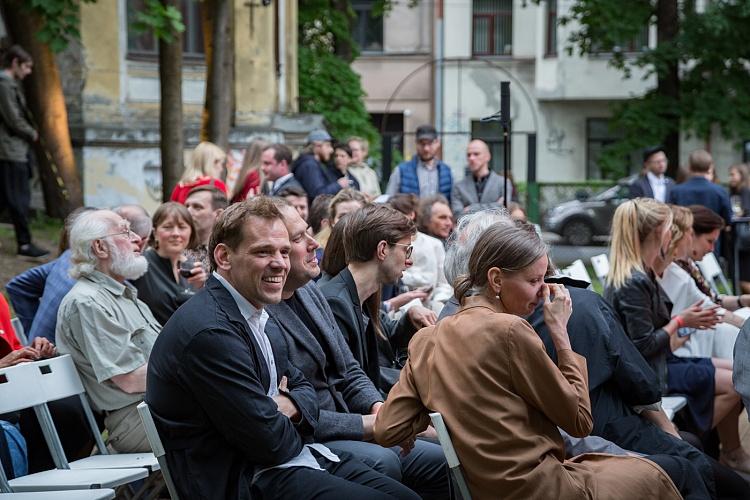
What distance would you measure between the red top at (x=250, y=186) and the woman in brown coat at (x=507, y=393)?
5841 millimetres

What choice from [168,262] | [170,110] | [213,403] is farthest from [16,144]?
[213,403]

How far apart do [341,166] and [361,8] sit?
29.1 m

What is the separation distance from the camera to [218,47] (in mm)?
14344

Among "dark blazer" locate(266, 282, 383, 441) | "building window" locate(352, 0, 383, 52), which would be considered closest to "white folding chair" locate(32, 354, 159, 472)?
"dark blazer" locate(266, 282, 383, 441)

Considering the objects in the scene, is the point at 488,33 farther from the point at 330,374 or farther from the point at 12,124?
the point at 330,374

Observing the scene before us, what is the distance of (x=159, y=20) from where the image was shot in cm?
1249

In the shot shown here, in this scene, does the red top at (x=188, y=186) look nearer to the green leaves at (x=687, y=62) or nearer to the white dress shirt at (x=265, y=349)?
the white dress shirt at (x=265, y=349)

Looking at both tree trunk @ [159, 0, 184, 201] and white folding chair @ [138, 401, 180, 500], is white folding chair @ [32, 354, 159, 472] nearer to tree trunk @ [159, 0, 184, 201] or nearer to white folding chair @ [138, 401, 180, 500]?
white folding chair @ [138, 401, 180, 500]

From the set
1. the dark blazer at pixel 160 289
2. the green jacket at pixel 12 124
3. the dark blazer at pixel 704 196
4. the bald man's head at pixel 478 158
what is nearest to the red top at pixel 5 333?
the dark blazer at pixel 160 289

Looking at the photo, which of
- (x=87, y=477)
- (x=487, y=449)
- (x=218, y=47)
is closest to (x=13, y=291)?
(x=87, y=477)

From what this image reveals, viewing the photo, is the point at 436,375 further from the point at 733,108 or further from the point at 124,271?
the point at 733,108

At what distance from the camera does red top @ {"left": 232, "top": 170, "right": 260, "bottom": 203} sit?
10.3 meters

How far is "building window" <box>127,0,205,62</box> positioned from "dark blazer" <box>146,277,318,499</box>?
49.8 feet

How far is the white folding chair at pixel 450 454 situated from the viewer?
14.3ft
